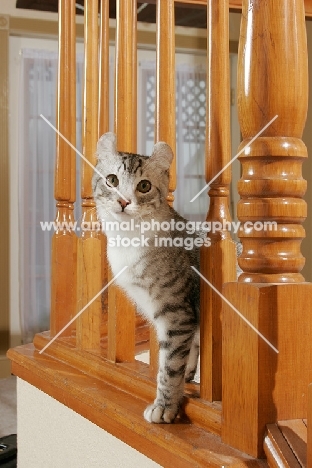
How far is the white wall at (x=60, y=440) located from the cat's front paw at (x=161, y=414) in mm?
57

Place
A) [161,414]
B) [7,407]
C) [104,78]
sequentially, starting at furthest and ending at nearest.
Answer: [7,407] → [104,78] → [161,414]

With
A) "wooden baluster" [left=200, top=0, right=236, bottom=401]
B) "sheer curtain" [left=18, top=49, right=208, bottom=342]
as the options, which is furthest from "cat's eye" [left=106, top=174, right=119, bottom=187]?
"sheer curtain" [left=18, top=49, right=208, bottom=342]

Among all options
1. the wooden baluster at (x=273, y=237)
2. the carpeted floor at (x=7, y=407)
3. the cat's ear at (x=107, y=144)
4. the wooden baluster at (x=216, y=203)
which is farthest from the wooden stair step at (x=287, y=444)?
the carpeted floor at (x=7, y=407)

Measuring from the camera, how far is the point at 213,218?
871 millimetres

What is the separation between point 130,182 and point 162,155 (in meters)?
0.09

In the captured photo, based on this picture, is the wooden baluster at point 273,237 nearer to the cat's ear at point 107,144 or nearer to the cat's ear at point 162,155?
the cat's ear at point 162,155

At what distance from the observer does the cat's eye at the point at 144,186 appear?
3.36 ft

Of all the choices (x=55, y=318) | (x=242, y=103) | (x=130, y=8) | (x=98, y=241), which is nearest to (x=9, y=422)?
(x=55, y=318)

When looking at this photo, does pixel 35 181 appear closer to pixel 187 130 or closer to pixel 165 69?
pixel 187 130

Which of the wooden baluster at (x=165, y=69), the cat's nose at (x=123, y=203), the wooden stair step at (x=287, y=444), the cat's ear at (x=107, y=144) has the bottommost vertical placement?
the wooden stair step at (x=287, y=444)

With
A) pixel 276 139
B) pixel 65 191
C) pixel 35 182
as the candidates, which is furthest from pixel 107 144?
pixel 35 182

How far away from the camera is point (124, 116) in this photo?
3.43 feet

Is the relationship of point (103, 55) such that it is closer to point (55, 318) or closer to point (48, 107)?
point (55, 318)

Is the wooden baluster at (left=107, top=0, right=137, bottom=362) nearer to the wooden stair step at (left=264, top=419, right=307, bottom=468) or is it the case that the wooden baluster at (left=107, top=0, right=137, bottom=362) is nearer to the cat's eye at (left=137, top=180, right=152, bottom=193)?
the cat's eye at (left=137, top=180, right=152, bottom=193)
